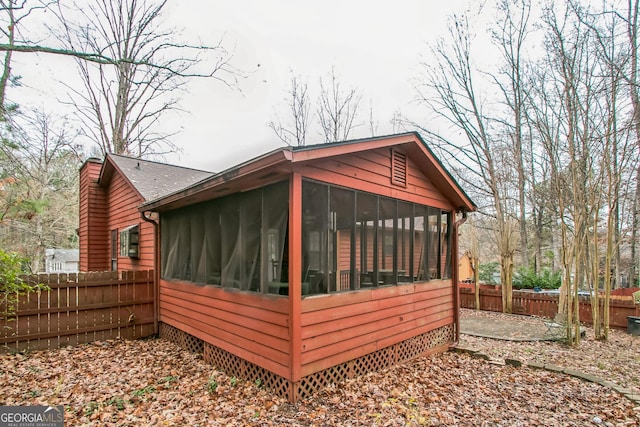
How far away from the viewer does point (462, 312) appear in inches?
472

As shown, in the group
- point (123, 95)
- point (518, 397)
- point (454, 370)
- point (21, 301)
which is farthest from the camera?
point (123, 95)

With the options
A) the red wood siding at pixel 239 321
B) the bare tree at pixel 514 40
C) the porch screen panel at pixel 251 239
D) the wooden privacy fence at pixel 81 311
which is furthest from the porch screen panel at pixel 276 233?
the bare tree at pixel 514 40

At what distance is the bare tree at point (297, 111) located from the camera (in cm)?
1966

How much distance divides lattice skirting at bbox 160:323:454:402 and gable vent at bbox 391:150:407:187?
2716 millimetres

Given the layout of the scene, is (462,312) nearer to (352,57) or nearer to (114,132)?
(352,57)

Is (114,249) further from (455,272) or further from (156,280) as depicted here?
(455,272)

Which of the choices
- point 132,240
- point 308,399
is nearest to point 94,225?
point 132,240

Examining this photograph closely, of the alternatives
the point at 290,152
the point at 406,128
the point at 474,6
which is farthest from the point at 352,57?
the point at 290,152

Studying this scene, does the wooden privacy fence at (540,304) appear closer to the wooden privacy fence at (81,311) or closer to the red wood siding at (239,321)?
the red wood siding at (239,321)

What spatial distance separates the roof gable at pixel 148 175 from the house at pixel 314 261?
5.20ft

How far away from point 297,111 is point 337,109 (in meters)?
2.40

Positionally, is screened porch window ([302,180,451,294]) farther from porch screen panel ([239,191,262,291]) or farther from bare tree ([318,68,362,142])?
bare tree ([318,68,362,142])

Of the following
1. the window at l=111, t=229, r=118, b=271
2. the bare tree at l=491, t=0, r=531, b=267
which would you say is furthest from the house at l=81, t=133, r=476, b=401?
the bare tree at l=491, t=0, r=531, b=267

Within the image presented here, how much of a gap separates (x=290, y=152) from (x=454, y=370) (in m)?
4.52
